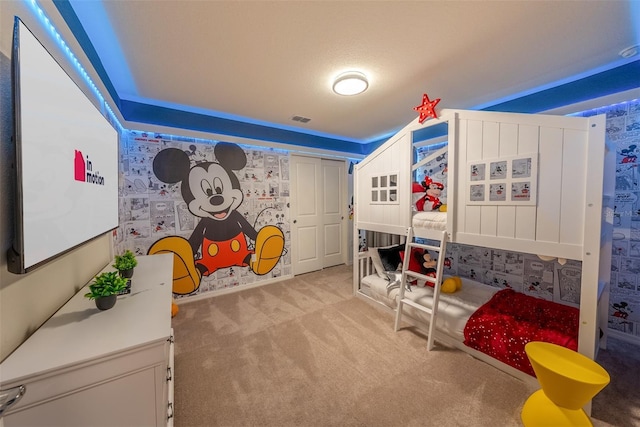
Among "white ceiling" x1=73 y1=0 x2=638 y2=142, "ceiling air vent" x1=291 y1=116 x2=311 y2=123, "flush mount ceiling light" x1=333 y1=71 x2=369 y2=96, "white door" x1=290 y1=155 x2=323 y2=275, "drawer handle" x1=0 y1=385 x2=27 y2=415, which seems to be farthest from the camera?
"white door" x1=290 y1=155 x2=323 y2=275

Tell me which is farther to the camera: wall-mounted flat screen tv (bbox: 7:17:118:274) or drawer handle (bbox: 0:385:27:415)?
wall-mounted flat screen tv (bbox: 7:17:118:274)

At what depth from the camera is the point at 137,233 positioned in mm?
2789

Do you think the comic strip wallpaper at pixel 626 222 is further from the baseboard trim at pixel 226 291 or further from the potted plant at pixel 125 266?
the potted plant at pixel 125 266

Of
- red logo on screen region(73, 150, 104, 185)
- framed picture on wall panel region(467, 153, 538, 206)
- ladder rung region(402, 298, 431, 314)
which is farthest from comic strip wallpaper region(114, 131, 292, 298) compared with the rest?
framed picture on wall panel region(467, 153, 538, 206)

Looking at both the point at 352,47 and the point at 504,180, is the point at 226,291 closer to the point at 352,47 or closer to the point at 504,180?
the point at 352,47

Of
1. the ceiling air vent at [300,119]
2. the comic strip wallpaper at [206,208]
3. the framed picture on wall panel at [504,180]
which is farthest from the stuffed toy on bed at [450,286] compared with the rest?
the ceiling air vent at [300,119]

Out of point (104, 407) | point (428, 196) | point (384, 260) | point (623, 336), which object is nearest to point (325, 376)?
point (104, 407)

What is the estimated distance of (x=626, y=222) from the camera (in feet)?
7.03

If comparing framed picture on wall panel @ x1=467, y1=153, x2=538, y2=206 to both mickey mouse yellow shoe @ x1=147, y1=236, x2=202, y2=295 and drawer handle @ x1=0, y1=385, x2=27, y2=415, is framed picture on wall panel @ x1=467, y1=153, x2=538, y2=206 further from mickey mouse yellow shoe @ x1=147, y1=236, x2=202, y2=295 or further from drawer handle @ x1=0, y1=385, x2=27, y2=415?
mickey mouse yellow shoe @ x1=147, y1=236, x2=202, y2=295

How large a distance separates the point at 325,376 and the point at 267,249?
2273 millimetres

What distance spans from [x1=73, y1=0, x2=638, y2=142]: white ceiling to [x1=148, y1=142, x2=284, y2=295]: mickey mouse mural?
0.79 m

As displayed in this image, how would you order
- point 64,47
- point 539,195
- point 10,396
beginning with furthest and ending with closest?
1. point 539,195
2. point 64,47
3. point 10,396

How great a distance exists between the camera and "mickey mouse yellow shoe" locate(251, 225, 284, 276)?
365 cm

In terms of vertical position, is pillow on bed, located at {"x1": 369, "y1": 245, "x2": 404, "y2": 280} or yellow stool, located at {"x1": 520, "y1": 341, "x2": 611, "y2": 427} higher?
pillow on bed, located at {"x1": 369, "y1": 245, "x2": 404, "y2": 280}
